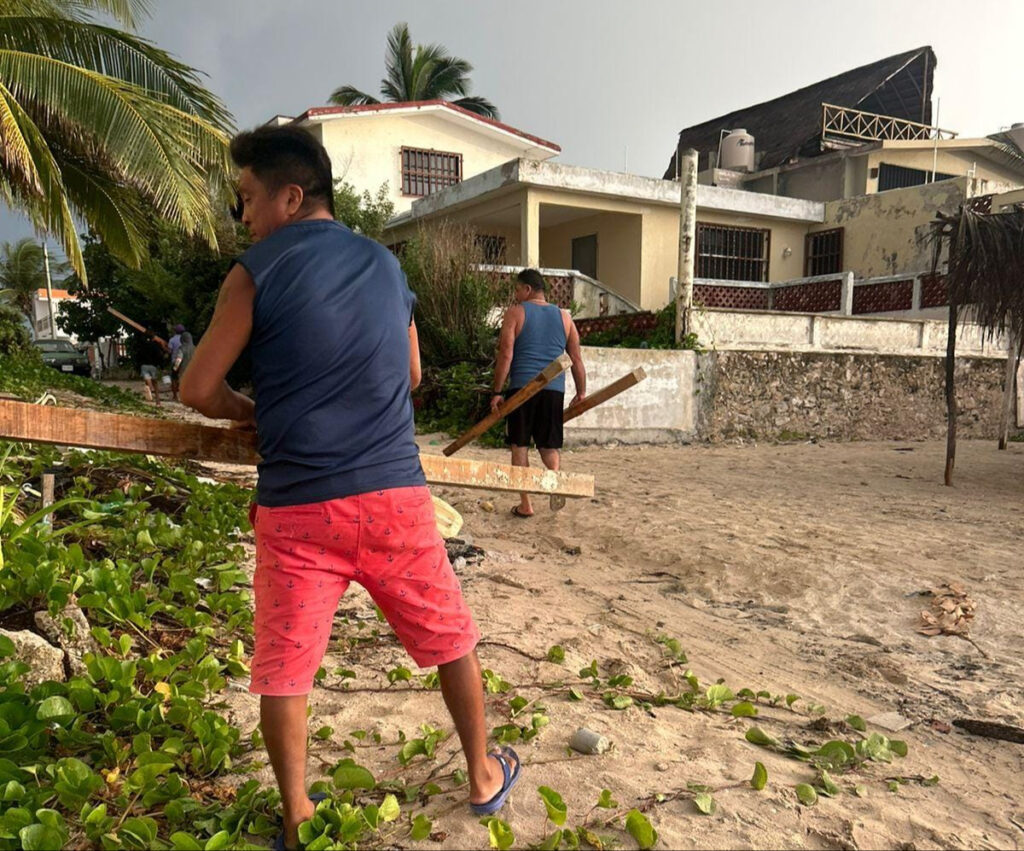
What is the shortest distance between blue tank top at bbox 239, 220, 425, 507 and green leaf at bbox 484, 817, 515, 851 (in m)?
0.82

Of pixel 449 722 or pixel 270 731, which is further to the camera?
pixel 449 722

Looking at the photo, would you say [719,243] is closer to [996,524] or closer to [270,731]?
[996,524]

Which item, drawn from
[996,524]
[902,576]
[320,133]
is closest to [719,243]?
[320,133]

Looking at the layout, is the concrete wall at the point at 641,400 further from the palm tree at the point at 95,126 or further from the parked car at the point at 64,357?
the parked car at the point at 64,357

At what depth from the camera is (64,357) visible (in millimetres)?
22453

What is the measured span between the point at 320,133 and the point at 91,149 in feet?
33.8

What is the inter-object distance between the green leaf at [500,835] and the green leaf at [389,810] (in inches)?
9.7

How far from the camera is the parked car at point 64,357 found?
2212cm

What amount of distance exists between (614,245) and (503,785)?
49.6ft

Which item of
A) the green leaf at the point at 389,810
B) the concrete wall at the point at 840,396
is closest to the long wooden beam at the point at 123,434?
the green leaf at the point at 389,810

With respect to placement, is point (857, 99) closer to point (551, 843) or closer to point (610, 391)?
point (610, 391)

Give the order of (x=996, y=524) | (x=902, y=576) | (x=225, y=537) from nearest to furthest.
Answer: (x=225, y=537)
(x=902, y=576)
(x=996, y=524)

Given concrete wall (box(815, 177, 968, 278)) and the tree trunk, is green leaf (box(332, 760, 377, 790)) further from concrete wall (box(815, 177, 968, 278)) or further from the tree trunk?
concrete wall (box(815, 177, 968, 278))

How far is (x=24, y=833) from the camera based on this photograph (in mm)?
1569
